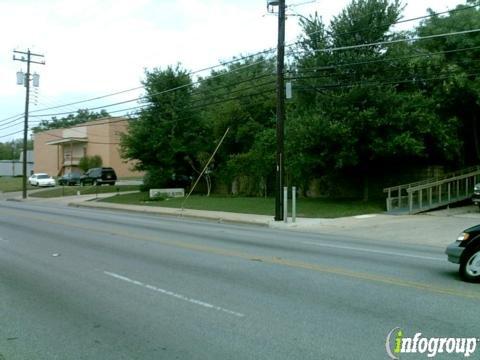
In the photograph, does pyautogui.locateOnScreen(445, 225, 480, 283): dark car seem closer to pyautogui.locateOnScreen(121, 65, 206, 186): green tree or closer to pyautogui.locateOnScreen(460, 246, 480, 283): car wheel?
pyautogui.locateOnScreen(460, 246, 480, 283): car wheel

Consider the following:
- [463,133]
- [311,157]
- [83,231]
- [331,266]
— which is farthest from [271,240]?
[463,133]

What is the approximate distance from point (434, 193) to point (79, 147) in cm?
5940

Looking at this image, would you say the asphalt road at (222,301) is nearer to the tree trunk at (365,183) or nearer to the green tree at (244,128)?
the tree trunk at (365,183)

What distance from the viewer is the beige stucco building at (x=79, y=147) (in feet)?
222

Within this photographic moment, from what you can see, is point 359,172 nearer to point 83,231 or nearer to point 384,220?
point 384,220

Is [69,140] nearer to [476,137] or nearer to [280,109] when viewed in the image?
[280,109]

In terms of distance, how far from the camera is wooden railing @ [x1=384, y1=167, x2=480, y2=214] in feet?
73.4

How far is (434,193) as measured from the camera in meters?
24.1

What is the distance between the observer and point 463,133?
27.5 meters

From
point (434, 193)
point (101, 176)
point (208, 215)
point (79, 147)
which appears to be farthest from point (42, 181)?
point (434, 193)

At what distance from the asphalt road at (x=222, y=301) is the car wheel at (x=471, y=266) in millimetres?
300

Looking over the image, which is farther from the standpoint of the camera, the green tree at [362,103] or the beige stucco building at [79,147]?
the beige stucco building at [79,147]

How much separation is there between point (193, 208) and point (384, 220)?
1108 cm

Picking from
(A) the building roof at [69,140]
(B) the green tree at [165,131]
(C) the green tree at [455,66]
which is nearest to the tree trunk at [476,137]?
(C) the green tree at [455,66]
